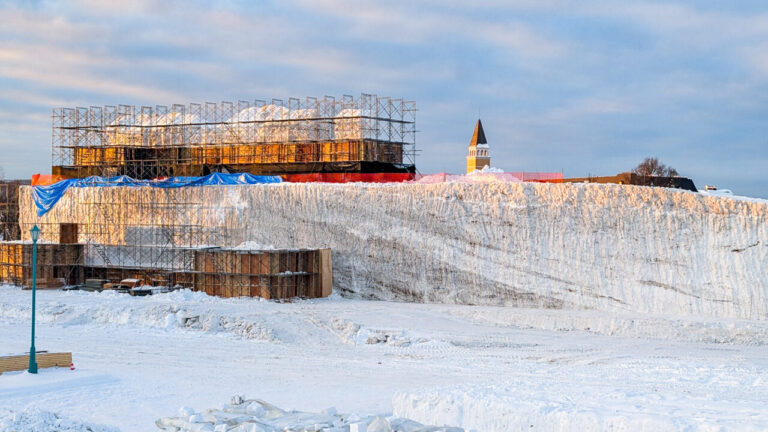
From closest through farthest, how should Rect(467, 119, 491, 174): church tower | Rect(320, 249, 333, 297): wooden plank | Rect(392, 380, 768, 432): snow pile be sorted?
Rect(392, 380, 768, 432): snow pile
Rect(320, 249, 333, 297): wooden plank
Rect(467, 119, 491, 174): church tower

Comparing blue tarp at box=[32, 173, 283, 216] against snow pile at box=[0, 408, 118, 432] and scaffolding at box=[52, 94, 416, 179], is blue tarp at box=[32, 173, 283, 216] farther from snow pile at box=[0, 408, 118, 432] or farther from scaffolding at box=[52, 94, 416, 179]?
snow pile at box=[0, 408, 118, 432]

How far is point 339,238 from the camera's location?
119 feet

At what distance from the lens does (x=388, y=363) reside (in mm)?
22484

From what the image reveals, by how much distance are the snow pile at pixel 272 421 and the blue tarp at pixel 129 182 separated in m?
24.6

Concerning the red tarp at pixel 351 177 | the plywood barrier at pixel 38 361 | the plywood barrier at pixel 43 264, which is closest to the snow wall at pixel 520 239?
the red tarp at pixel 351 177

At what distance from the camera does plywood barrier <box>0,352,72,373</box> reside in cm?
1989

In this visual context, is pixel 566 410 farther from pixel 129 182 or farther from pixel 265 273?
pixel 129 182

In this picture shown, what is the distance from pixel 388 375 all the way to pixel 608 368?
536cm

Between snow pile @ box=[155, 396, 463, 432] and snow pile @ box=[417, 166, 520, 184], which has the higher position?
snow pile @ box=[417, 166, 520, 184]

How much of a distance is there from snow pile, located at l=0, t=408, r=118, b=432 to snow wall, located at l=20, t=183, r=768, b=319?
20.8 metres

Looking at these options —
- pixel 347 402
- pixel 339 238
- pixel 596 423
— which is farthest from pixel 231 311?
pixel 596 423

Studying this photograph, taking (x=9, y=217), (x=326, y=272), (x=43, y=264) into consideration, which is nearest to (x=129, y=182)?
(x=43, y=264)

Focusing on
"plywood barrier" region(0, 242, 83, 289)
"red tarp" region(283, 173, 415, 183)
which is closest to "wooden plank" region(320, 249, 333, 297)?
"red tarp" region(283, 173, 415, 183)

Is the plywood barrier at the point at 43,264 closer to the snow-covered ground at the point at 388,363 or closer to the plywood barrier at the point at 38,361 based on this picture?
the snow-covered ground at the point at 388,363
